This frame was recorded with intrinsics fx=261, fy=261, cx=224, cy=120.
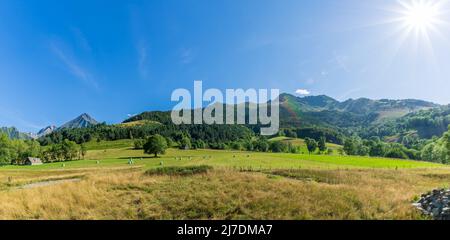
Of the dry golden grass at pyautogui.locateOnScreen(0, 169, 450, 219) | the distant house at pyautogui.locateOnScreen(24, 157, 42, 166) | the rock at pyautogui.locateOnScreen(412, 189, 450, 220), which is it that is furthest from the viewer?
the distant house at pyautogui.locateOnScreen(24, 157, 42, 166)

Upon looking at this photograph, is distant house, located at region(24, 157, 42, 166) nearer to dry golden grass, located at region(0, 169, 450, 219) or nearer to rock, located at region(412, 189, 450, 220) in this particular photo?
dry golden grass, located at region(0, 169, 450, 219)

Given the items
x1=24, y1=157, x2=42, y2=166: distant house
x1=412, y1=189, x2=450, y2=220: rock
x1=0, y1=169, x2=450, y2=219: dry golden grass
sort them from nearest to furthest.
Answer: x1=412, y1=189, x2=450, y2=220: rock → x1=0, y1=169, x2=450, y2=219: dry golden grass → x1=24, y1=157, x2=42, y2=166: distant house

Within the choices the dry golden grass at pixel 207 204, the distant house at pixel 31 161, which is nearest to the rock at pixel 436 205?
the dry golden grass at pixel 207 204

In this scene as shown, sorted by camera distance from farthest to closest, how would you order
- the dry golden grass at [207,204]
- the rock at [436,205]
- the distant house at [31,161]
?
the distant house at [31,161] → the dry golden grass at [207,204] → the rock at [436,205]

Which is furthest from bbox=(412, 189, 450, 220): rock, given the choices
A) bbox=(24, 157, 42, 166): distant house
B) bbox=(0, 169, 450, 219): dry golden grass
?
bbox=(24, 157, 42, 166): distant house

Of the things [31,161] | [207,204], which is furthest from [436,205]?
[31,161]

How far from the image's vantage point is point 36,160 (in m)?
99.9

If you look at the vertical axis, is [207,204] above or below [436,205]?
below

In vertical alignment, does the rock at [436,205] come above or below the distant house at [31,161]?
above

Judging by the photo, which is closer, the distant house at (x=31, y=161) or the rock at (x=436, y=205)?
the rock at (x=436, y=205)

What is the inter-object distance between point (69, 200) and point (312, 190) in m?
11.4

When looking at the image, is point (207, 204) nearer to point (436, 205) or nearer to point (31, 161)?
point (436, 205)

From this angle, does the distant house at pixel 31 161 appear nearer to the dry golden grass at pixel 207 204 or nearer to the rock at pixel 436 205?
the dry golden grass at pixel 207 204

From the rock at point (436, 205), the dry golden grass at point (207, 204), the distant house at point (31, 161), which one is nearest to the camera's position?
the rock at point (436, 205)
